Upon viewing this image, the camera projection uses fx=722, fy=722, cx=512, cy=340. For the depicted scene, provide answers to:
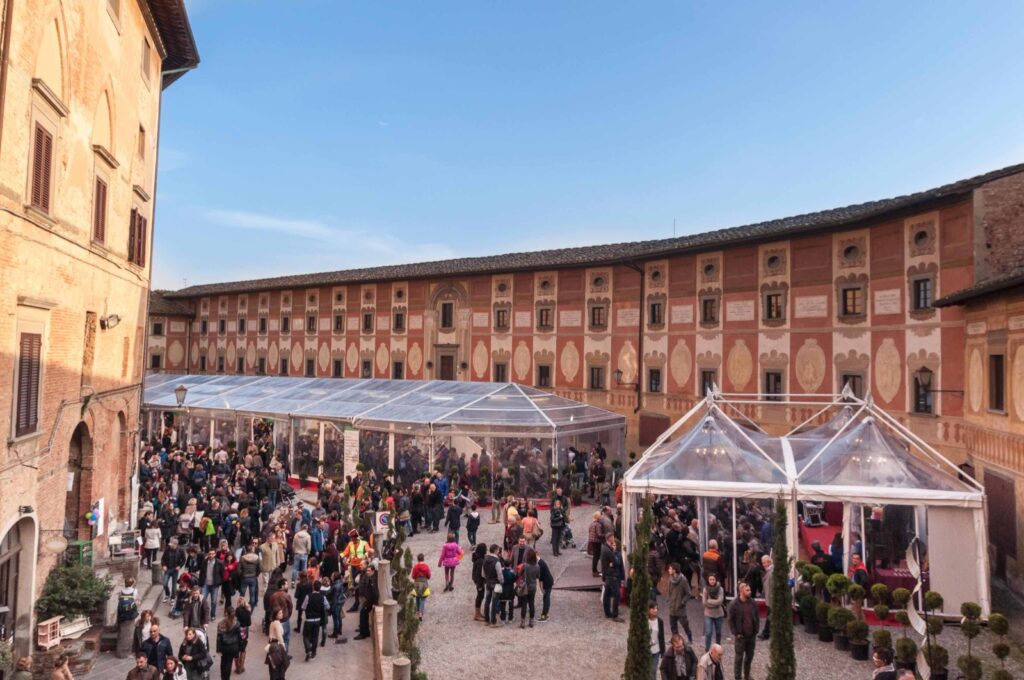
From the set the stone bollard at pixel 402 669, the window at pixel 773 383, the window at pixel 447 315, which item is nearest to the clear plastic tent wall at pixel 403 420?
the window at pixel 773 383

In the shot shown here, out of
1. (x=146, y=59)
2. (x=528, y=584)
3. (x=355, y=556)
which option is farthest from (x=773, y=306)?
(x=146, y=59)

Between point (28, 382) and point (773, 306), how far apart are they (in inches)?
842

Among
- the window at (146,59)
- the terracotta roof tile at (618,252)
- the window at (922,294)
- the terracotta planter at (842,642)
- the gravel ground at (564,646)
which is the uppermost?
the window at (146,59)

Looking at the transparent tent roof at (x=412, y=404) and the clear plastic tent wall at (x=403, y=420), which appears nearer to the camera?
the clear plastic tent wall at (x=403, y=420)

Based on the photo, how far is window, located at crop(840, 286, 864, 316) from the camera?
72.4ft

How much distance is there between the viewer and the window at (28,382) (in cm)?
1004

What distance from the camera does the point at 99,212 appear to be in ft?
45.3

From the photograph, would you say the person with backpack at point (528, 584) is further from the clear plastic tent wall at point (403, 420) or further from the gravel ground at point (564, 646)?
the clear plastic tent wall at point (403, 420)

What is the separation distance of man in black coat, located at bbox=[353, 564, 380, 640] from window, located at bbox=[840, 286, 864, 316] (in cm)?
1678

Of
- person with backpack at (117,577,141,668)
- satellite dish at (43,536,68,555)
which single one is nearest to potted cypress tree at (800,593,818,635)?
person with backpack at (117,577,141,668)

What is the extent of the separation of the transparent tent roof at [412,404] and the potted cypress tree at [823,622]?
38.1 feet

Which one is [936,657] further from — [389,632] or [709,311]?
[709,311]

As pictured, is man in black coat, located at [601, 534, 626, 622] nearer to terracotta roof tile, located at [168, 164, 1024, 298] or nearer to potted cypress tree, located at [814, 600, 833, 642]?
potted cypress tree, located at [814, 600, 833, 642]

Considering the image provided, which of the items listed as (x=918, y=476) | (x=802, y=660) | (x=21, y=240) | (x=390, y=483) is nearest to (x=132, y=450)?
(x=390, y=483)
